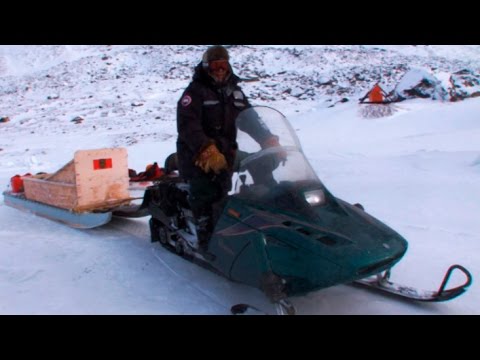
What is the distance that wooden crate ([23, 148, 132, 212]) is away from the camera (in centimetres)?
461

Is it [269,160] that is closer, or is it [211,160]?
[269,160]

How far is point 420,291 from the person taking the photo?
2.79 meters

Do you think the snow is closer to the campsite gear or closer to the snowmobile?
the campsite gear

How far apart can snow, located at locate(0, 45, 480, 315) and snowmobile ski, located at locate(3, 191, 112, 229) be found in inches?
3.8

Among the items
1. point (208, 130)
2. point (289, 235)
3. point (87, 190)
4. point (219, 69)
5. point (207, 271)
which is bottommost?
point (207, 271)

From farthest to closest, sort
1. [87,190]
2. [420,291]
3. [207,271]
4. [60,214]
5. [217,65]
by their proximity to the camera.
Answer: [60,214]
[87,190]
[207,271]
[217,65]
[420,291]

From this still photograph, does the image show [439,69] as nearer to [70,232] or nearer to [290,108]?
[290,108]

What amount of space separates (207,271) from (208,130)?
1097 mm

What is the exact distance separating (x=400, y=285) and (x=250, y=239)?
1.09 metres

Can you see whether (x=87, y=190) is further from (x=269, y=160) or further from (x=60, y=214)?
(x=269, y=160)

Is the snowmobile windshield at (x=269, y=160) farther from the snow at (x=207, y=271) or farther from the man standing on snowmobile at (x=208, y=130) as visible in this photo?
the snow at (x=207, y=271)

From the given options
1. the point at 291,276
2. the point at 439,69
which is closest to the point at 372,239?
the point at 291,276

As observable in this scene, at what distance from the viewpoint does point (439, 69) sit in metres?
18.7

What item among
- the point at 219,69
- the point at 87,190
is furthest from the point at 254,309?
the point at 87,190
